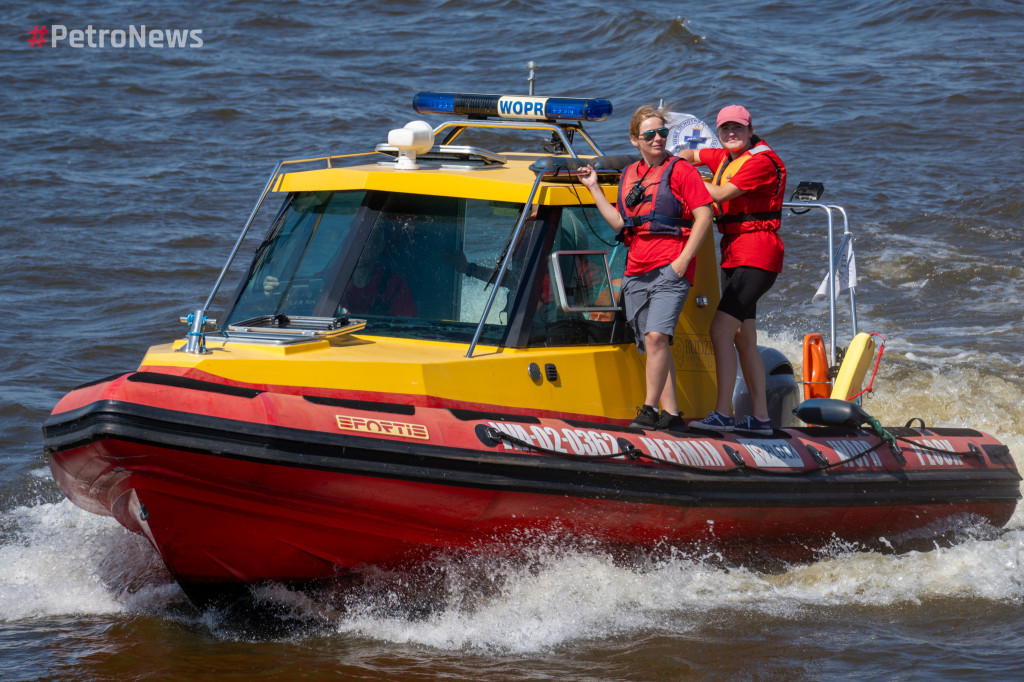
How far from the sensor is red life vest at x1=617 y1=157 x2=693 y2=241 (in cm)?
493

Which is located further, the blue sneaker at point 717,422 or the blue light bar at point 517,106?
the blue light bar at point 517,106

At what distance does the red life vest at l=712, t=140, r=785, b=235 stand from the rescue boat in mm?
298

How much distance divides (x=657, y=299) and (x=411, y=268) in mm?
1158

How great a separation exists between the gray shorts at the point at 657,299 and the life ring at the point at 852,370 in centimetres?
146

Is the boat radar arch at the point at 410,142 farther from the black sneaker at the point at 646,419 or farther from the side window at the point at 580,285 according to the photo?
the black sneaker at the point at 646,419

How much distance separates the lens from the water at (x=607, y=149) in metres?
4.71

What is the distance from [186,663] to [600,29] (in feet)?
50.7

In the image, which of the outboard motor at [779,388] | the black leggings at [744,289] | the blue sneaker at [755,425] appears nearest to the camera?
the black leggings at [744,289]

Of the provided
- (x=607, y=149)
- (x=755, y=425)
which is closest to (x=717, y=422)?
(x=755, y=425)

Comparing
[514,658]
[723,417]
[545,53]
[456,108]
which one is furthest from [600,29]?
[514,658]

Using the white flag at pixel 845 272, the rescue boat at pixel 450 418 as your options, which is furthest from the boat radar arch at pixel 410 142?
the white flag at pixel 845 272

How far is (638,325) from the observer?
16.6 feet

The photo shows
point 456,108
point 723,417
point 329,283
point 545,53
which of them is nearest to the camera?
point 329,283

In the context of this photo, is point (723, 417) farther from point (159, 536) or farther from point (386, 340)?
point (159, 536)
